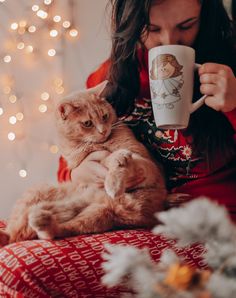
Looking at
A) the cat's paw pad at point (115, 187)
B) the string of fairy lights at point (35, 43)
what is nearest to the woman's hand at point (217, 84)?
the cat's paw pad at point (115, 187)

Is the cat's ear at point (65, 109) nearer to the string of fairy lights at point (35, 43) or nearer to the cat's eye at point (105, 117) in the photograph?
the cat's eye at point (105, 117)

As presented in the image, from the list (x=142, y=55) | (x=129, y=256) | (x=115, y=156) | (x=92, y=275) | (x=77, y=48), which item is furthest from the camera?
(x=77, y=48)

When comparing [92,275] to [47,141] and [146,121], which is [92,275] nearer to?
[146,121]

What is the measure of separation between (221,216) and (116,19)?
83 cm

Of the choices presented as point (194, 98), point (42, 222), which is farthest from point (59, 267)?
point (194, 98)

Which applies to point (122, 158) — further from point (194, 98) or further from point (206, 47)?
point (206, 47)

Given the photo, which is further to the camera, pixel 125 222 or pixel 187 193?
pixel 187 193

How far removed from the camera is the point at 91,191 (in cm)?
97

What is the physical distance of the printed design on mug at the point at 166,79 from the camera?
0.83 meters

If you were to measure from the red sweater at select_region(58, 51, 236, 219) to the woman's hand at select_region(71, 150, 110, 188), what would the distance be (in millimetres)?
166

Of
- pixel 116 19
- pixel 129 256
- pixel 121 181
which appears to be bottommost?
pixel 121 181

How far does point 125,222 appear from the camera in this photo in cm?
92

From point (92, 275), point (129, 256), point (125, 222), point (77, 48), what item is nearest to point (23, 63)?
point (77, 48)

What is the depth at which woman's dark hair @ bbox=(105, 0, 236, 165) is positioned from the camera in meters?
1.06
